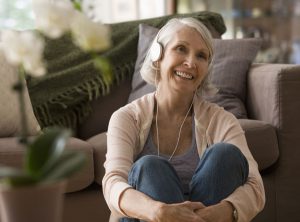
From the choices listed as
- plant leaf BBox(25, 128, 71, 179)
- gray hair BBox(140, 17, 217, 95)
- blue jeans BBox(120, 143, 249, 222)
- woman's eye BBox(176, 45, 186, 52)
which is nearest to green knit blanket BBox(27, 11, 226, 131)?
gray hair BBox(140, 17, 217, 95)

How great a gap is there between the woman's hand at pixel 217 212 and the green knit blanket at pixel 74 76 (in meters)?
1.07

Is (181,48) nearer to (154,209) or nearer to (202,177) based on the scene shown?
(202,177)

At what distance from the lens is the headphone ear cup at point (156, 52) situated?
173 cm

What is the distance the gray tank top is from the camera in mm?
1633

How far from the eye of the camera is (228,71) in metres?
2.36

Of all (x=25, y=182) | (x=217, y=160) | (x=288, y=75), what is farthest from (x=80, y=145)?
(x=25, y=182)

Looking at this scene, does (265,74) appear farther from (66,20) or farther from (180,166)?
(66,20)

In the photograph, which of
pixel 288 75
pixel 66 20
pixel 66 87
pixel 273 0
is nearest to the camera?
pixel 66 20

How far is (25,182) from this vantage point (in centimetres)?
69

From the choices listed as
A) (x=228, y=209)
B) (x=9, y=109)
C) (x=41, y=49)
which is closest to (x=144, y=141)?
(x=228, y=209)

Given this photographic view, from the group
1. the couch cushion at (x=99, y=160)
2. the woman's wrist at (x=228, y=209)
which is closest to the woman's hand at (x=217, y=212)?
the woman's wrist at (x=228, y=209)

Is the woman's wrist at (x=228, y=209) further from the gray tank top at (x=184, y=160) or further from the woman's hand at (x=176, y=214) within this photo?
the gray tank top at (x=184, y=160)

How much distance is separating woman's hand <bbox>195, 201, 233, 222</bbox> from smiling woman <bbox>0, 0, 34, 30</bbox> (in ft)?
7.64

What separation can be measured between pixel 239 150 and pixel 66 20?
2.96 ft
